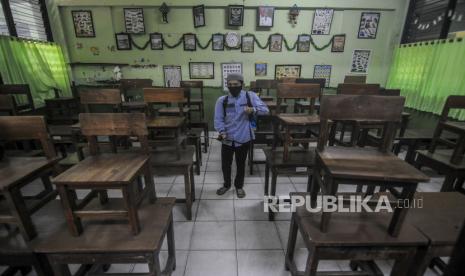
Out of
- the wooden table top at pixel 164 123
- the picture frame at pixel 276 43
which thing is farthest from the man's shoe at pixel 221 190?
the picture frame at pixel 276 43

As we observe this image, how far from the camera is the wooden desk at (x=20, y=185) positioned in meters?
1.21

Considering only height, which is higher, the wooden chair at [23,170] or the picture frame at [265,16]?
the picture frame at [265,16]

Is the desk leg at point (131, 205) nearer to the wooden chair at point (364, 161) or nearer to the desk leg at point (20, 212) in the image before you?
the desk leg at point (20, 212)

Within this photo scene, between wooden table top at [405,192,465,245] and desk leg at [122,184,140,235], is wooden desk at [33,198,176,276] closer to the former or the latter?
desk leg at [122,184,140,235]

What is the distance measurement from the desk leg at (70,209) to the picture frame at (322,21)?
17.5ft

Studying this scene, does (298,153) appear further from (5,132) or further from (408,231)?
(5,132)

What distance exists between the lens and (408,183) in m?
1.15

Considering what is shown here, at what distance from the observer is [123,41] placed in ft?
16.2

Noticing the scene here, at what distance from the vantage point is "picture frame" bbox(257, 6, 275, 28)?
475cm

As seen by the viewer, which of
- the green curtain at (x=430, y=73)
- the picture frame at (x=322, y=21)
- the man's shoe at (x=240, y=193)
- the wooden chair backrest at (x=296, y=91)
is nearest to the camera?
the wooden chair backrest at (x=296, y=91)

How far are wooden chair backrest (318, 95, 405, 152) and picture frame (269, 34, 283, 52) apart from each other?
4123mm

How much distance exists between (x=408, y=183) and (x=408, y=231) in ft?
1.22

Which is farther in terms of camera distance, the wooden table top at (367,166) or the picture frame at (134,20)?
the picture frame at (134,20)

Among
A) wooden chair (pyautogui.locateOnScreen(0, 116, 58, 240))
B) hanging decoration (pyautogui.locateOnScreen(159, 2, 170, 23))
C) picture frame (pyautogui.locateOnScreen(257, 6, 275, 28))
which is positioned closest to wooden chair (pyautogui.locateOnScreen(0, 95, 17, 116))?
wooden chair (pyautogui.locateOnScreen(0, 116, 58, 240))
